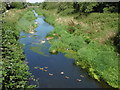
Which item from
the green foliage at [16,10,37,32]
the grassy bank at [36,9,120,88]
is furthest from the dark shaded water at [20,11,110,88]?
the green foliage at [16,10,37,32]

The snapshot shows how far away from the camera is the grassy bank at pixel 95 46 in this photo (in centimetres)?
1439

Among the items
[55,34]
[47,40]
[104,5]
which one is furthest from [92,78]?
[104,5]

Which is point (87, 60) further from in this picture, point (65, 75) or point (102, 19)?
point (102, 19)

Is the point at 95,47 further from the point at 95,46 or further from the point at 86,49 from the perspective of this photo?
the point at 86,49

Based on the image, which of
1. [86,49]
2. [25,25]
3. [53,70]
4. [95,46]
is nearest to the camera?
[53,70]

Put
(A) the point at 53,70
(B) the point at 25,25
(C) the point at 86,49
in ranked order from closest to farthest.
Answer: (A) the point at 53,70
(C) the point at 86,49
(B) the point at 25,25

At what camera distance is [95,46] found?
63.3 ft

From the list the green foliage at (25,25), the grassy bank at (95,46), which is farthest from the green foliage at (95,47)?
the green foliage at (25,25)

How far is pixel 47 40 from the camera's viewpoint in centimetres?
2492

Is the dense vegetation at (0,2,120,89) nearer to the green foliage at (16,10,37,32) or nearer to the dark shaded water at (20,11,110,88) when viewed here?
the green foliage at (16,10,37,32)

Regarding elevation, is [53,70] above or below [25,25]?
below

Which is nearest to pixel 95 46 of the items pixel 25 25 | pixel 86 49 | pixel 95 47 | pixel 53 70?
pixel 95 47

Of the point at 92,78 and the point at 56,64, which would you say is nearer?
the point at 92,78

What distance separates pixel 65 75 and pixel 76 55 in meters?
4.53
